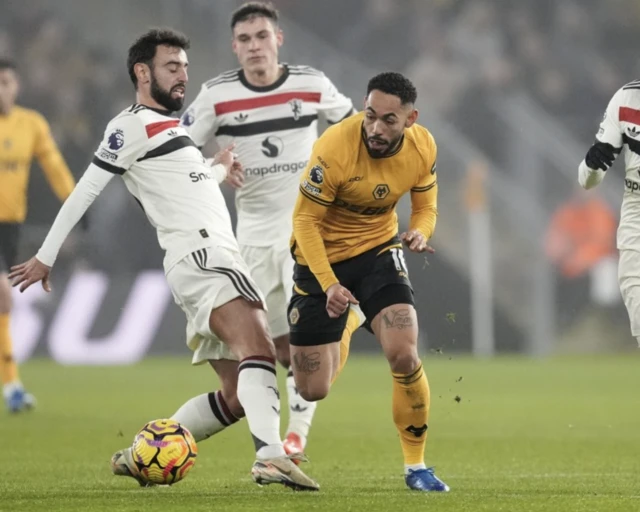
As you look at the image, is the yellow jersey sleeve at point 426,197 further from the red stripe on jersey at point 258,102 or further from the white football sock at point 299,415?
the red stripe on jersey at point 258,102

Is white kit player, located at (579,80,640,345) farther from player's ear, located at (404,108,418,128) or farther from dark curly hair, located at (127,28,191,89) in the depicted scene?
dark curly hair, located at (127,28,191,89)

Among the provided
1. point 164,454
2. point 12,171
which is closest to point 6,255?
point 12,171

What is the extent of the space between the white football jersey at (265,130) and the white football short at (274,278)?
0.06 metres

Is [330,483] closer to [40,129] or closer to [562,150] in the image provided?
[40,129]

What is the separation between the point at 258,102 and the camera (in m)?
8.18

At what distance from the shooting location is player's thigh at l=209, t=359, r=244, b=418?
255 inches

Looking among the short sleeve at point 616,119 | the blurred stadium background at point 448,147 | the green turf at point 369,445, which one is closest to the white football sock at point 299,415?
the green turf at point 369,445

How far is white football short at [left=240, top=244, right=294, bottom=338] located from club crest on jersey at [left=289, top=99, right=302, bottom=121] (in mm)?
778

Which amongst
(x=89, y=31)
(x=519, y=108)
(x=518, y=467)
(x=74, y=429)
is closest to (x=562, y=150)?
(x=519, y=108)

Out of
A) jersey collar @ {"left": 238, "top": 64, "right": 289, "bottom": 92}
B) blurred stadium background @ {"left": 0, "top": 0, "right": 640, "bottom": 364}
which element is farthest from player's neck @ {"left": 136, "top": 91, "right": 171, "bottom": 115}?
blurred stadium background @ {"left": 0, "top": 0, "right": 640, "bottom": 364}

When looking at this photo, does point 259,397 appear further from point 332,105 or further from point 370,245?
point 332,105

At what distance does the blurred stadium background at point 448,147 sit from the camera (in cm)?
1709

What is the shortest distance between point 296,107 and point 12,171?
15.5 ft

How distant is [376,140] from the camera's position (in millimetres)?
6129
